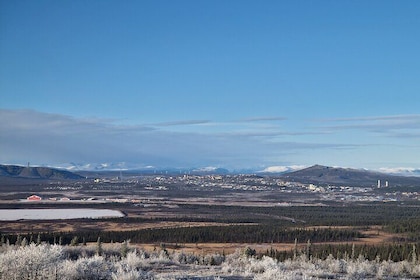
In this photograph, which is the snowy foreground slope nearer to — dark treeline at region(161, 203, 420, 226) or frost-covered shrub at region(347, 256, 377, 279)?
frost-covered shrub at region(347, 256, 377, 279)

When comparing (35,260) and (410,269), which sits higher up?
(35,260)

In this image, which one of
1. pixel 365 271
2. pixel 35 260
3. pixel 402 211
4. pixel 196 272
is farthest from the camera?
pixel 402 211

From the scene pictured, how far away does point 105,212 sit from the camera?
88438mm

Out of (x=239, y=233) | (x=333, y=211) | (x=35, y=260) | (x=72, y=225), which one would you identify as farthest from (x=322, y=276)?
(x=333, y=211)

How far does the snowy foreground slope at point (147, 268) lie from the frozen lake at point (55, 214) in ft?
191

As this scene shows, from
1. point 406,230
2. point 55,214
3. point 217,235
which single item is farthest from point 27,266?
point 55,214

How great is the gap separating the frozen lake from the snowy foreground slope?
58.2 meters

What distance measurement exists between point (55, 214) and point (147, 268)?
70532 mm

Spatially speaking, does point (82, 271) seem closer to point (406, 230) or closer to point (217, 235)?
point (217, 235)

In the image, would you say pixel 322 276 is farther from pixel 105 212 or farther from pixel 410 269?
pixel 105 212

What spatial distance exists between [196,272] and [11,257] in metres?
5.79

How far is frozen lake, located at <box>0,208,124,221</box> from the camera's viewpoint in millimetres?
76812

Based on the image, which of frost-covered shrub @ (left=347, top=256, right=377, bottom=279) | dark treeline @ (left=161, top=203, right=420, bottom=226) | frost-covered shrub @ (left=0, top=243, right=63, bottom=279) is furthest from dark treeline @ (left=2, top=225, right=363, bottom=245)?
frost-covered shrub @ (left=0, top=243, right=63, bottom=279)

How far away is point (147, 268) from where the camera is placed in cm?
1644
